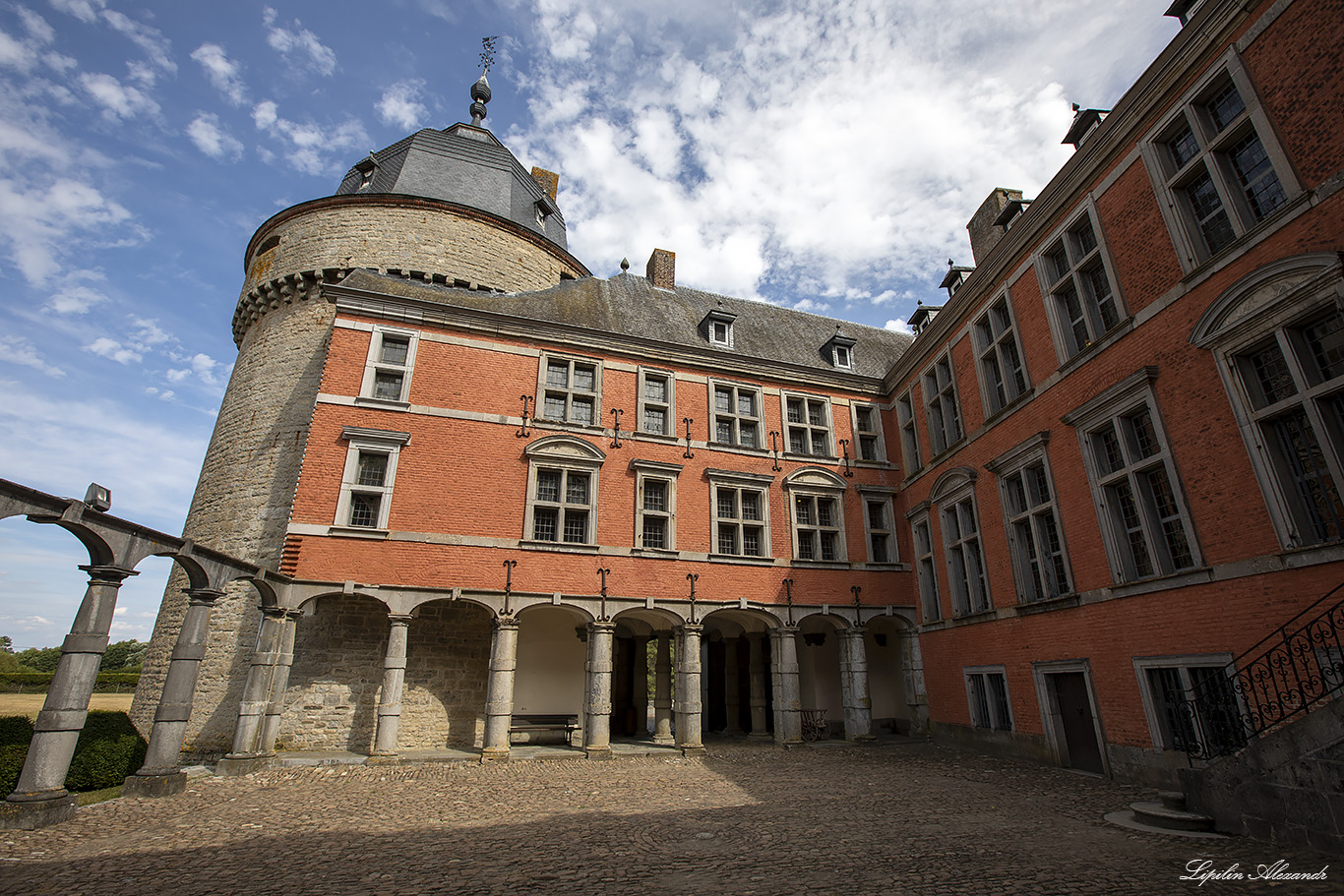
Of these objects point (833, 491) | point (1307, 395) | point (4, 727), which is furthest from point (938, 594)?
point (4, 727)

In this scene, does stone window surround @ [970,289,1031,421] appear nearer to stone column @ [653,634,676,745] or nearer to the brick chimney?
stone column @ [653,634,676,745]

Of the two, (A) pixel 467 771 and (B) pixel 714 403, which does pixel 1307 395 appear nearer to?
(B) pixel 714 403

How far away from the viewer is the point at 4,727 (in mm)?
8094

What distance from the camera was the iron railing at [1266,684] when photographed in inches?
255

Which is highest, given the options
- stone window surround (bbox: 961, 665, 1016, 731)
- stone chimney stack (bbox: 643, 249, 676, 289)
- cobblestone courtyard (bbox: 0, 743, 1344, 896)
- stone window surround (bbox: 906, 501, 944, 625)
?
stone chimney stack (bbox: 643, 249, 676, 289)

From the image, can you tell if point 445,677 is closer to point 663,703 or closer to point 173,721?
point 663,703

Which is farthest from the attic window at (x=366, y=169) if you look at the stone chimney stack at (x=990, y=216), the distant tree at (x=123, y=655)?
the distant tree at (x=123, y=655)

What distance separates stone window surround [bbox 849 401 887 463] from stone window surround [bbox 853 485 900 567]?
84cm

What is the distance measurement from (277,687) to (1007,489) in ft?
46.7

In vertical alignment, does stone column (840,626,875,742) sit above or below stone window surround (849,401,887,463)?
below

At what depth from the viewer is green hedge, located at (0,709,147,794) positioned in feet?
25.0

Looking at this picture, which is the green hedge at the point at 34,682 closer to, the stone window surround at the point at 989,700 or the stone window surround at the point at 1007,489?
the stone window surround at the point at 989,700

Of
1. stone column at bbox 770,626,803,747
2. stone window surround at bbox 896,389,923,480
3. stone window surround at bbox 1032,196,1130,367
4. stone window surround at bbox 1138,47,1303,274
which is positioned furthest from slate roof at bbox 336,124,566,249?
stone window surround at bbox 1138,47,1303,274

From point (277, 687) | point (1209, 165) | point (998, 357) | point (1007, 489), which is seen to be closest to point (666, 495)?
point (1007, 489)
